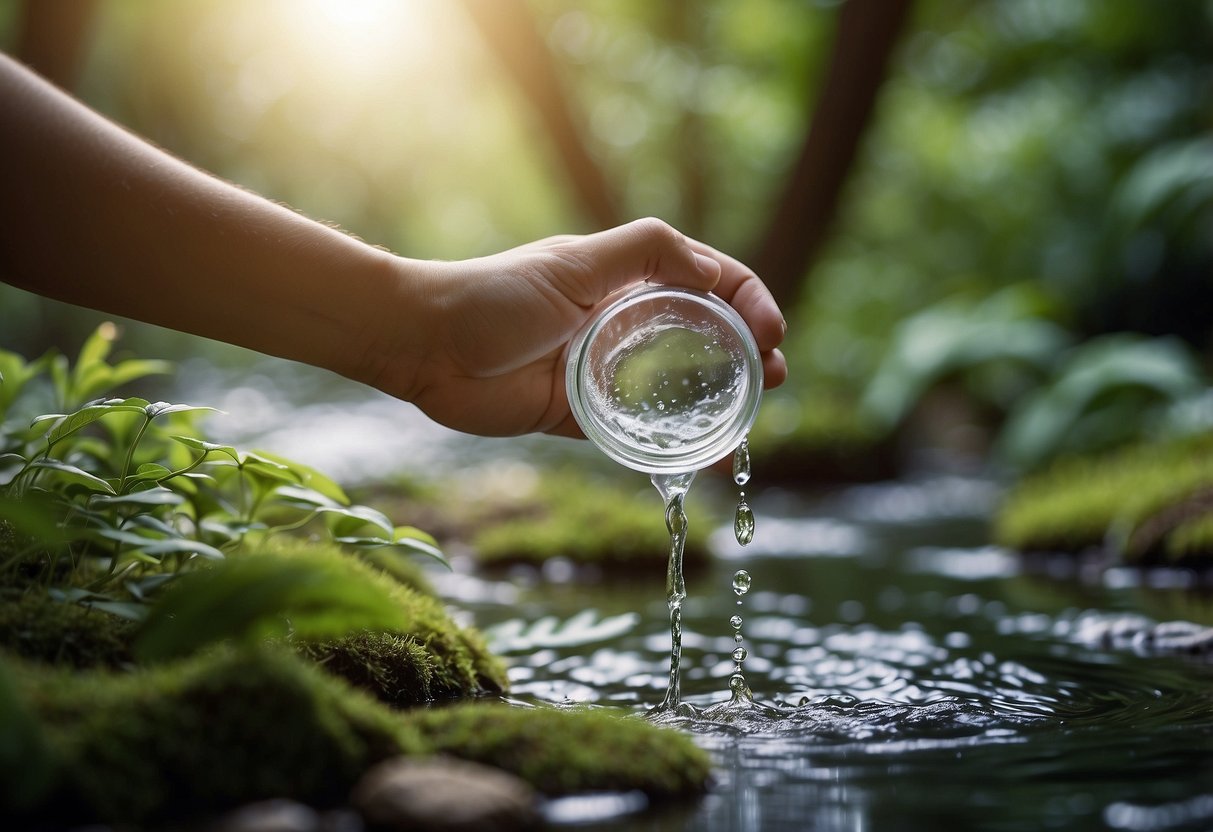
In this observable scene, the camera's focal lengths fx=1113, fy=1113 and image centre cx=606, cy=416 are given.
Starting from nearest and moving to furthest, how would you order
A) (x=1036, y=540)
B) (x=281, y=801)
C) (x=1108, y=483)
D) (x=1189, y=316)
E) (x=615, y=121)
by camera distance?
(x=281, y=801)
(x=1036, y=540)
(x=1108, y=483)
(x=1189, y=316)
(x=615, y=121)

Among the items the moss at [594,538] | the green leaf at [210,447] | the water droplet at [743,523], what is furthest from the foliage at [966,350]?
the green leaf at [210,447]

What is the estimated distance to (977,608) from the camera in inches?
141

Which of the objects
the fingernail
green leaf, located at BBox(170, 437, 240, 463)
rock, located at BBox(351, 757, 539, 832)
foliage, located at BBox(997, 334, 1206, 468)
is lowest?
rock, located at BBox(351, 757, 539, 832)

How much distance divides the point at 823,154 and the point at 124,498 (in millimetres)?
5548

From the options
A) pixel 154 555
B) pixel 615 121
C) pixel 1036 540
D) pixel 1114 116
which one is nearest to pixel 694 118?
pixel 615 121

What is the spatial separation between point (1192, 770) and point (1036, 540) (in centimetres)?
318

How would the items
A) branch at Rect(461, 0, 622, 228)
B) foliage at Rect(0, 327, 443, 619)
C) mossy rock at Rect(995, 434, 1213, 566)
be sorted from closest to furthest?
foliage at Rect(0, 327, 443, 619), mossy rock at Rect(995, 434, 1213, 566), branch at Rect(461, 0, 622, 228)

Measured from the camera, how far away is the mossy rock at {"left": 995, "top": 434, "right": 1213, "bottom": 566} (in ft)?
13.7

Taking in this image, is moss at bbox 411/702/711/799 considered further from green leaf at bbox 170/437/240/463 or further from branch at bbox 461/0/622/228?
branch at bbox 461/0/622/228

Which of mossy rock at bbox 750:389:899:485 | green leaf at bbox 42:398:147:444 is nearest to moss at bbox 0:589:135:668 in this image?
green leaf at bbox 42:398:147:444

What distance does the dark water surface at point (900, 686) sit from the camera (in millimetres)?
1613

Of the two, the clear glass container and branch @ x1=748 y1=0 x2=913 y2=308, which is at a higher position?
branch @ x1=748 y1=0 x2=913 y2=308

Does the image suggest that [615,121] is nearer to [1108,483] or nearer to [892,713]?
[1108,483]

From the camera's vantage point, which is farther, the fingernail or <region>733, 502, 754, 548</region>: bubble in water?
<region>733, 502, 754, 548</region>: bubble in water
